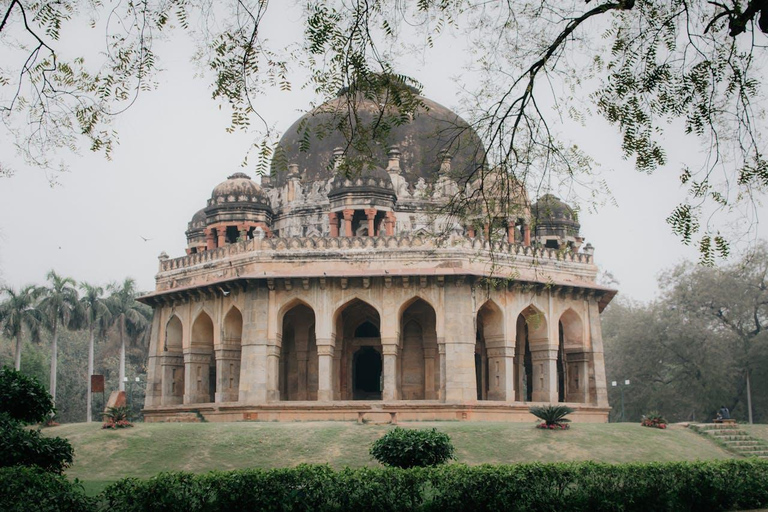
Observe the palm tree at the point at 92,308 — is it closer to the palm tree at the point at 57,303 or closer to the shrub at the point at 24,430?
the palm tree at the point at 57,303

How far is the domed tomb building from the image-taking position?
25.7 m

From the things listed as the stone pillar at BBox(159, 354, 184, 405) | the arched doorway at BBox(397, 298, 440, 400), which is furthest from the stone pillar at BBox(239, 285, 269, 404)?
the stone pillar at BBox(159, 354, 184, 405)

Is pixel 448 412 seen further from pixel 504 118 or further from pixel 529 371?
pixel 504 118

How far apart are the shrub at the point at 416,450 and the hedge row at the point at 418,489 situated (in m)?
1.48

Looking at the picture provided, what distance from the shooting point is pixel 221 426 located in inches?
830

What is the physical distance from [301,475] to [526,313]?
53.8 feet

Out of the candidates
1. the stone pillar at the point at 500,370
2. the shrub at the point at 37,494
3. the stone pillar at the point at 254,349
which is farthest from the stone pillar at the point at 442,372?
the shrub at the point at 37,494

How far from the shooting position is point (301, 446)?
1897 centimetres

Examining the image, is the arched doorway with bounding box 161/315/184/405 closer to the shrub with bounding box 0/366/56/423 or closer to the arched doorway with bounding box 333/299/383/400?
the arched doorway with bounding box 333/299/383/400

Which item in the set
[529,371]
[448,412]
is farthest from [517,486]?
[529,371]

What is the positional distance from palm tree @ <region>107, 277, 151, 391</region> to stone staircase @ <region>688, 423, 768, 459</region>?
29.8m

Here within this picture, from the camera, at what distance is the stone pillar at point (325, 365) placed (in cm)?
2583

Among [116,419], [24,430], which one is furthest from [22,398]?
[116,419]

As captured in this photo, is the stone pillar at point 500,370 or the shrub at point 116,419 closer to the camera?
the shrub at point 116,419
